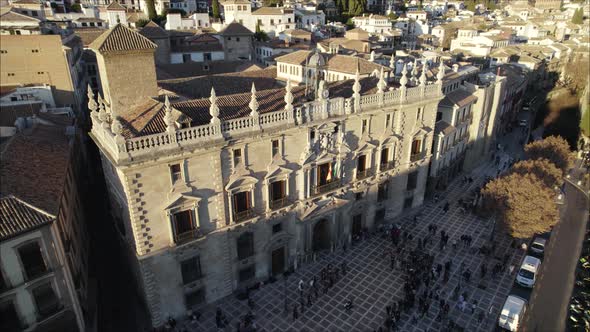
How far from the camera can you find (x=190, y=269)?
2622cm

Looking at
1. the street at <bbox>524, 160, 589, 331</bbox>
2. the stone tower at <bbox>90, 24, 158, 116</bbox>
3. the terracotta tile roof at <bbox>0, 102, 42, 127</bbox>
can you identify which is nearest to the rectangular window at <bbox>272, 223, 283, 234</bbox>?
the stone tower at <bbox>90, 24, 158, 116</bbox>

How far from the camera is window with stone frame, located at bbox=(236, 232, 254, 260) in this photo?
28.0 m

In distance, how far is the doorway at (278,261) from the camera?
99.7 feet

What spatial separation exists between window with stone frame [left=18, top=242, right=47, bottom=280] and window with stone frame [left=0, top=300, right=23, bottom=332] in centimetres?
152

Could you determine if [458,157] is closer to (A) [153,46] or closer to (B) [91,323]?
(A) [153,46]

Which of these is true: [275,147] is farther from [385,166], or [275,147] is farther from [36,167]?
[36,167]

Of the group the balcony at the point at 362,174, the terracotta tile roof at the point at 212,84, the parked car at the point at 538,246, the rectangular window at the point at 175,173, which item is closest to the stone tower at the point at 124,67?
the terracotta tile roof at the point at 212,84

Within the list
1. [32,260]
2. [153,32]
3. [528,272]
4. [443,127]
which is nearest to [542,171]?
[443,127]

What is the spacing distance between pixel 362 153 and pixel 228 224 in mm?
12486

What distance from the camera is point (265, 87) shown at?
37.9 metres

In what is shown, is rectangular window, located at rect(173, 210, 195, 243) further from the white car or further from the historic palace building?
the white car

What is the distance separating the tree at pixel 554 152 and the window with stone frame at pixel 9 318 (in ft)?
153

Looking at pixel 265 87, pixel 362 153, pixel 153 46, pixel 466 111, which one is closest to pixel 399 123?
pixel 362 153

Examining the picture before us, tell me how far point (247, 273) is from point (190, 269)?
4.74 m
